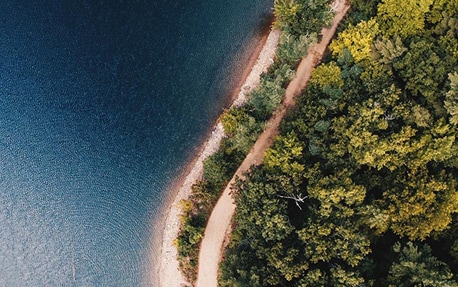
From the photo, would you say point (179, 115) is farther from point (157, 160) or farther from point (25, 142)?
point (25, 142)

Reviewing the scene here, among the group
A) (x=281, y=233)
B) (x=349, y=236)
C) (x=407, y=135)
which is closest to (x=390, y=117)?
(x=407, y=135)

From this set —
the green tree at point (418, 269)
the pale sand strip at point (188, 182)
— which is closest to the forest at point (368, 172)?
the green tree at point (418, 269)

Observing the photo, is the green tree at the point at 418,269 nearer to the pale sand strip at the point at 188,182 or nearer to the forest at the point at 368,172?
the forest at the point at 368,172

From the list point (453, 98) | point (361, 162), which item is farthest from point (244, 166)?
point (453, 98)

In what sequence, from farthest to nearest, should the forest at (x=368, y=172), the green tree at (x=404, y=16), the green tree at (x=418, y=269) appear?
the green tree at (x=404, y=16) < the forest at (x=368, y=172) < the green tree at (x=418, y=269)

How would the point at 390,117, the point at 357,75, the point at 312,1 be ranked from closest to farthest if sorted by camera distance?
1. the point at 390,117
2. the point at 357,75
3. the point at 312,1

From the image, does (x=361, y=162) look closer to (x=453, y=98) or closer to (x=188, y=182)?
(x=453, y=98)

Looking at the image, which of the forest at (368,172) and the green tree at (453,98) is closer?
the green tree at (453,98)
